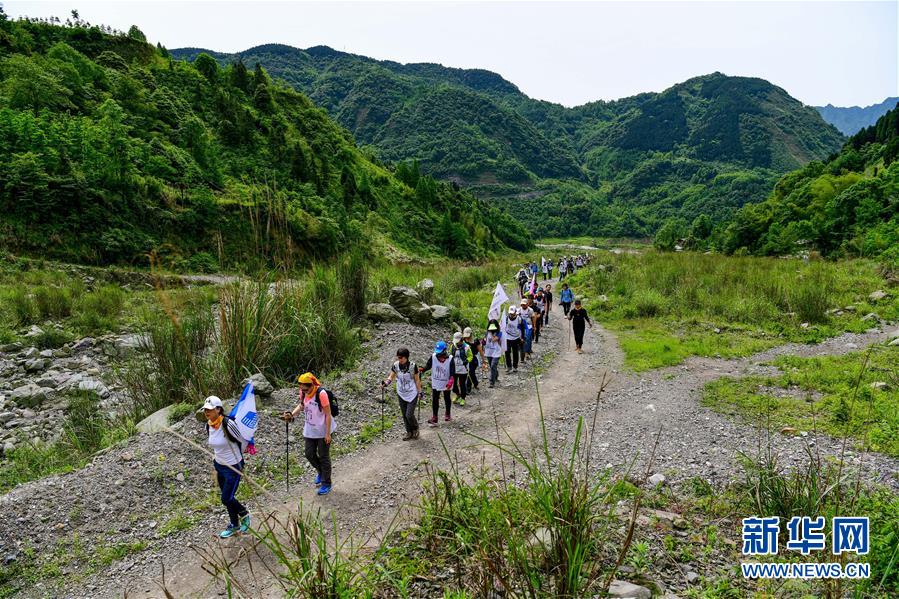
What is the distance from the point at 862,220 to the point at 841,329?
21277 mm

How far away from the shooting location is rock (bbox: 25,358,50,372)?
11.8 m

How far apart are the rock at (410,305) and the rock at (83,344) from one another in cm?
946

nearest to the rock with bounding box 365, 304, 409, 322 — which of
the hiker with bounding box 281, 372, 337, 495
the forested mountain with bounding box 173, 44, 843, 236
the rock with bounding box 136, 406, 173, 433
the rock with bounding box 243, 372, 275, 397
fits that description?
the rock with bounding box 243, 372, 275, 397

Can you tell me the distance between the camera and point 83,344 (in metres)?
13.7

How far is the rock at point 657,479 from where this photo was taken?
555 centimetres

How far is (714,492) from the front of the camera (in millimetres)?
5227

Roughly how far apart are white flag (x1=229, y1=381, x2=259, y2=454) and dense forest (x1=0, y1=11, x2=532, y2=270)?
10.9 feet

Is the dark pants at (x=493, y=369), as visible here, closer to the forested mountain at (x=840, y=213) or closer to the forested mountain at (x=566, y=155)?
the forested mountain at (x=840, y=213)

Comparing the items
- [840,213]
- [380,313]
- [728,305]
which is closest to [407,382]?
[380,313]

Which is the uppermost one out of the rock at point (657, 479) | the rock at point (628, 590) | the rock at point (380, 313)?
the rock at point (380, 313)

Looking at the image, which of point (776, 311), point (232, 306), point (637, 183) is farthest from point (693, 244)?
point (637, 183)

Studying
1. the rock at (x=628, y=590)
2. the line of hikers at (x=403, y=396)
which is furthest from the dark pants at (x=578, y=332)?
the rock at (x=628, y=590)

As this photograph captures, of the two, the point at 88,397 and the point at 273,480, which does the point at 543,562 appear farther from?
the point at 88,397

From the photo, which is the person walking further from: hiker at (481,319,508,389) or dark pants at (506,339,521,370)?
dark pants at (506,339,521,370)
